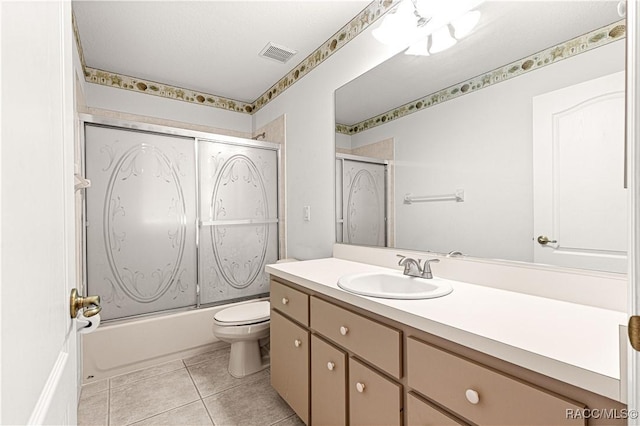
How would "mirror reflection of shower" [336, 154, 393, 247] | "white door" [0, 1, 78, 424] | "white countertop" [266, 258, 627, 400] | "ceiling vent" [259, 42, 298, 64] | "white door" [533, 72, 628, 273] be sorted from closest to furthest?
"white door" [0, 1, 78, 424] < "white countertop" [266, 258, 627, 400] < "white door" [533, 72, 628, 273] < "mirror reflection of shower" [336, 154, 393, 247] < "ceiling vent" [259, 42, 298, 64]

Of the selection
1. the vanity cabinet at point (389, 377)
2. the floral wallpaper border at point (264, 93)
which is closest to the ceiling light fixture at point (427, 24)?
the floral wallpaper border at point (264, 93)

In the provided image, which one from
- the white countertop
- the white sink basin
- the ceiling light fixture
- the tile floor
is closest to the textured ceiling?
the ceiling light fixture

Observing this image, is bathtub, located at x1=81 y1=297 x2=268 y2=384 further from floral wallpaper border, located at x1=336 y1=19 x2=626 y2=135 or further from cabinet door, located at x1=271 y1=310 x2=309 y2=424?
floral wallpaper border, located at x1=336 y1=19 x2=626 y2=135

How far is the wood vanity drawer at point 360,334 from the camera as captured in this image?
1.04 m

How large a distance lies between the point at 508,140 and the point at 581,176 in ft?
1.02

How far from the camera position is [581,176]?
3.44 ft

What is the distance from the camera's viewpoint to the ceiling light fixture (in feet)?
4.76

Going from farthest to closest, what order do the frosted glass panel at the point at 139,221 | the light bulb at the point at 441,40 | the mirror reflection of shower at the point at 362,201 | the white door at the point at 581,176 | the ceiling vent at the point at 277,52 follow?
1. the ceiling vent at the point at 277,52
2. the frosted glass panel at the point at 139,221
3. the mirror reflection of shower at the point at 362,201
4. the light bulb at the point at 441,40
5. the white door at the point at 581,176

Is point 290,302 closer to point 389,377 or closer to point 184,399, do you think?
point 389,377

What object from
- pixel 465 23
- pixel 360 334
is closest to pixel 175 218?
pixel 360 334

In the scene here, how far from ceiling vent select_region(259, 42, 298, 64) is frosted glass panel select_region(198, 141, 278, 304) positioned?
82cm

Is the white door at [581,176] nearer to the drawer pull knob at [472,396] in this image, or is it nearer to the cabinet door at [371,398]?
the drawer pull knob at [472,396]

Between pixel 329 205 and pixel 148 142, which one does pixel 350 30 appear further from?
pixel 148 142

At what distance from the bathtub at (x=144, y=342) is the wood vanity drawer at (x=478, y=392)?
6.85 ft
